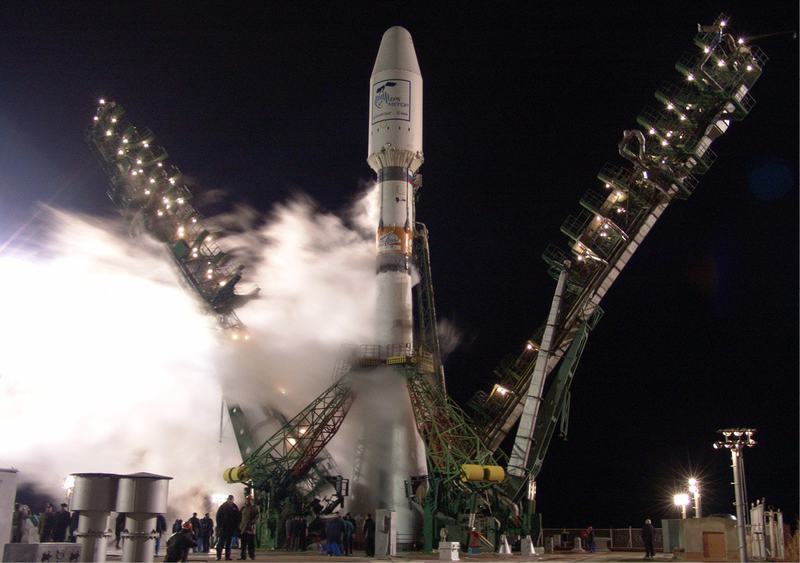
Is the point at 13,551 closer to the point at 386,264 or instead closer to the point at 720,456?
the point at 386,264

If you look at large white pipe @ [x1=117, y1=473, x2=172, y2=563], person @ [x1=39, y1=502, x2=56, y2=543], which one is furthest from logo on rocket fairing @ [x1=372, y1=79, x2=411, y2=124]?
large white pipe @ [x1=117, y1=473, x2=172, y2=563]

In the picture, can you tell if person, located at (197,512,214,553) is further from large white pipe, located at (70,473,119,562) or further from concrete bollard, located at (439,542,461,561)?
large white pipe, located at (70,473,119,562)

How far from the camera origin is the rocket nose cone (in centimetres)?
4062

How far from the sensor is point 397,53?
134ft

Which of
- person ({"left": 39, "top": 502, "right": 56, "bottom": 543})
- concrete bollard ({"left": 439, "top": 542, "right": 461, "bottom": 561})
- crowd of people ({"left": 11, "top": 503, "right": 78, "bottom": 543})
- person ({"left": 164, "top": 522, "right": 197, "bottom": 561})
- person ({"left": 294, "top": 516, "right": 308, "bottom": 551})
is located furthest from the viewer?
person ({"left": 294, "top": 516, "right": 308, "bottom": 551})

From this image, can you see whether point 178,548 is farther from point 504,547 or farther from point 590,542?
point 590,542

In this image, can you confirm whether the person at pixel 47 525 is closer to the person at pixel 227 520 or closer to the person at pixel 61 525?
the person at pixel 61 525

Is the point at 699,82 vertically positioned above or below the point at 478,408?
above

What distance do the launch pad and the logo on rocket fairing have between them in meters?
0.07

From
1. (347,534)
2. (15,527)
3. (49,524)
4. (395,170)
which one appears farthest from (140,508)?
(395,170)

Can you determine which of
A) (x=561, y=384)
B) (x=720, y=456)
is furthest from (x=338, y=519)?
(x=720, y=456)

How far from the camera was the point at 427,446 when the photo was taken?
35469 millimetres

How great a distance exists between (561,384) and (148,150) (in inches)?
989

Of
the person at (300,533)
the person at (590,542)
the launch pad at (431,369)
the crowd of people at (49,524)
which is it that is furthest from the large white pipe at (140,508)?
the person at (590,542)
